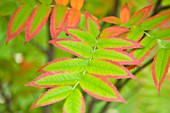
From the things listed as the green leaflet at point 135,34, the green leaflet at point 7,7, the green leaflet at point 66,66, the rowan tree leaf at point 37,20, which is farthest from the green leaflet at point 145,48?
the green leaflet at point 7,7

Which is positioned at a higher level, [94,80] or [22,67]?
[94,80]

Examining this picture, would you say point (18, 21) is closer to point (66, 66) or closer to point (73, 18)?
point (73, 18)

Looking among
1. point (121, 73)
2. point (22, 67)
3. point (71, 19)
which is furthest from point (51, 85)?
point (22, 67)

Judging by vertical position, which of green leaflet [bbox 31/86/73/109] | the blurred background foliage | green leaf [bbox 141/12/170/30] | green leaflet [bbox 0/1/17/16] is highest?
green leaf [bbox 141/12/170/30]

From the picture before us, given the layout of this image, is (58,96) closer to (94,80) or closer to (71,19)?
(94,80)

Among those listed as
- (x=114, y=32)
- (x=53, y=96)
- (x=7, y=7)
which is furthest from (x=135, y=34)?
(x=7, y=7)

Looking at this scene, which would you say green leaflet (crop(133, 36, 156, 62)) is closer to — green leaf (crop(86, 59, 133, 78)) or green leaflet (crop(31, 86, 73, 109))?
green leaf (crop(86, 59, 133, 78))

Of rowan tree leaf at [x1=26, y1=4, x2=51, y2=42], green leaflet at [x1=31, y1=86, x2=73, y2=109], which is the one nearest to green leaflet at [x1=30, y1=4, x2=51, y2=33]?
rowan tree leaf at [x1=26, y1=4, x2=51, y2=42]
